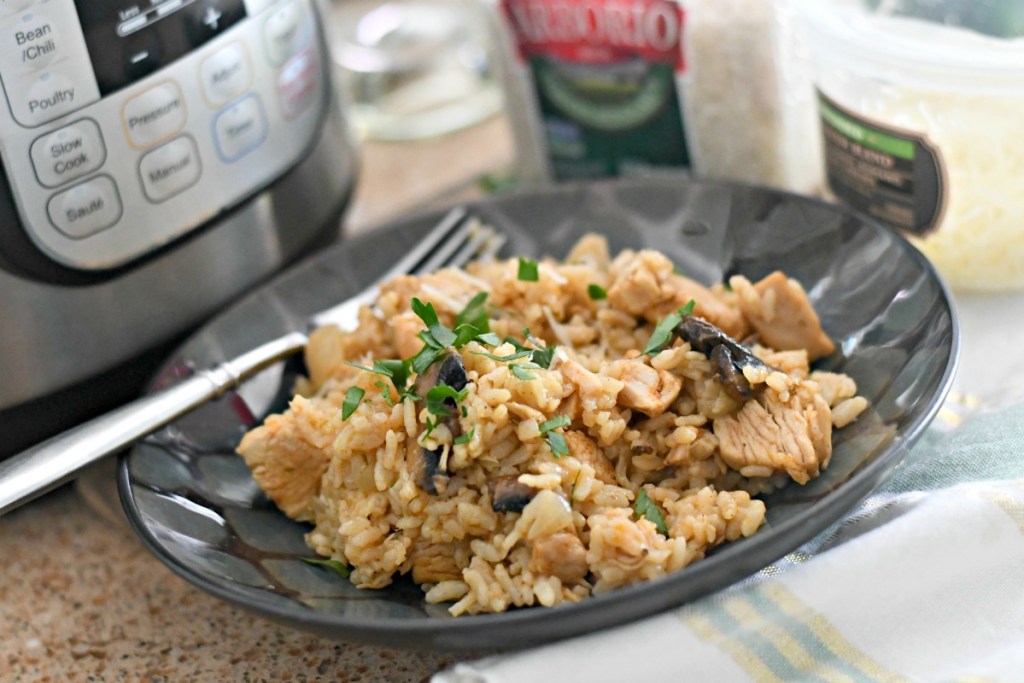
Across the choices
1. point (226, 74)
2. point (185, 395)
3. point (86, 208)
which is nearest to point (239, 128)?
point (226, 74)

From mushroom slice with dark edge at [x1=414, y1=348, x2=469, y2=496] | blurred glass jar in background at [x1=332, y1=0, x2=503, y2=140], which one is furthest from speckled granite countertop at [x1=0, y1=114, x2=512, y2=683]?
blurred glass jar in background at [x1=332, y1=0, x2=503, y2=140]

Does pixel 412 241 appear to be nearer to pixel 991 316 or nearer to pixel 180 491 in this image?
pixel 180 491

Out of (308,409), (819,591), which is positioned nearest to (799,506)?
(819,591)

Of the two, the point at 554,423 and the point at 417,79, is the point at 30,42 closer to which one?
the point at 554,423

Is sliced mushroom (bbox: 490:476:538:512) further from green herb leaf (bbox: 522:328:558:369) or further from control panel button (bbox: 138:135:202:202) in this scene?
control panel button (bbox: 138:135:202:202)

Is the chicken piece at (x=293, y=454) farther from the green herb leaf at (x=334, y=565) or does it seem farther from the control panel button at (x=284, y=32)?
the control panel button at (x=284, y=32)

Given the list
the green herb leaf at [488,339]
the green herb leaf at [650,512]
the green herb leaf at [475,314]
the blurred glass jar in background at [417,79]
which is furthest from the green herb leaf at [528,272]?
the blurred glass jar in background at [417,79]
